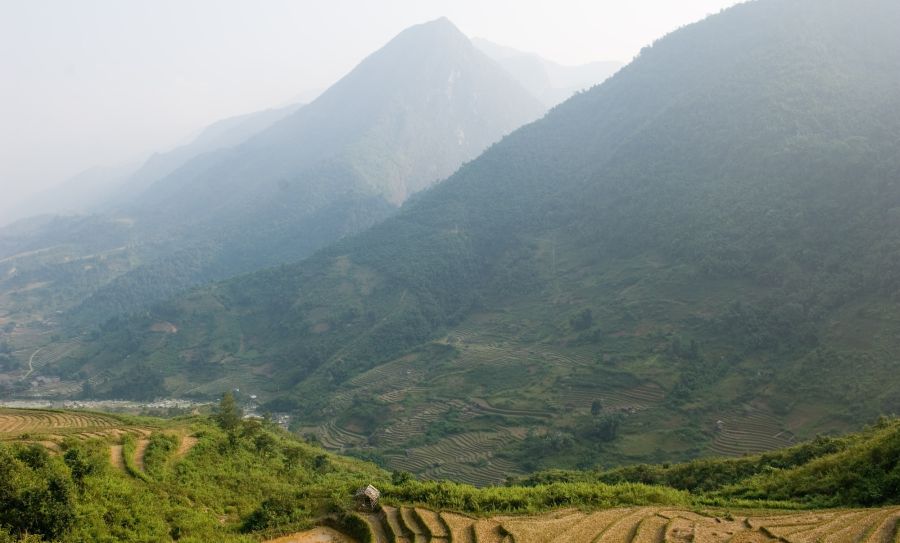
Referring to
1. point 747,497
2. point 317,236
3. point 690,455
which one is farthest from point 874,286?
point 317,236

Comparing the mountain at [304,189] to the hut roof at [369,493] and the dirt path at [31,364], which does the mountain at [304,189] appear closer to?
the dirt path at [31,364]

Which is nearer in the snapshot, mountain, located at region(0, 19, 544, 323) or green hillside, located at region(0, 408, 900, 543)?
green hillside, located at region(0, 408, 900, 543)

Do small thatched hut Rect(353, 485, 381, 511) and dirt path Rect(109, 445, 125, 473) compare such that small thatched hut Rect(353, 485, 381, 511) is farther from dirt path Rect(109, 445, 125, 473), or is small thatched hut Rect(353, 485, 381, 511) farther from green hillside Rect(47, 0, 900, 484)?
green hillside Rect(47, 0, 900, 484)

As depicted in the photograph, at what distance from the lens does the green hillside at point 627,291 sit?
3997 centimetres

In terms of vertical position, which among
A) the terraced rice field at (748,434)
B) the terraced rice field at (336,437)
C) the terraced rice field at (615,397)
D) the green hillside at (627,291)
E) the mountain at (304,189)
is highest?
the mountain at (304,189)

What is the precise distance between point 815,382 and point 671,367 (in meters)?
10.5

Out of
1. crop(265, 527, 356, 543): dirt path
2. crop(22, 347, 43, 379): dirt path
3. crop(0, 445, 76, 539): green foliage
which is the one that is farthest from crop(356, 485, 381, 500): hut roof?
crop(22, 347, 43, 379): dirt path

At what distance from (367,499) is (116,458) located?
9.59m

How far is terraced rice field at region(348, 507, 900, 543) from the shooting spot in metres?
12.2


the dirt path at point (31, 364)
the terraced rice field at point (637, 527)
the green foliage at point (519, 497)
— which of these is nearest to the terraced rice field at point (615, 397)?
the green foliage at point (519, 497)

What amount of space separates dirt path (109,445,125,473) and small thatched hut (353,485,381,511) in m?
8.01

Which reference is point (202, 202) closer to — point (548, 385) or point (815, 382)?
point (548, 385)

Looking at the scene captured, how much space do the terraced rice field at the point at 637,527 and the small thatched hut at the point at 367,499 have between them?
1.01 ft

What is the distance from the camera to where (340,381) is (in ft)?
219
